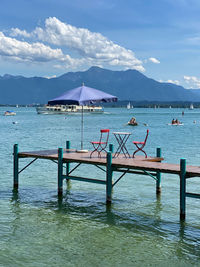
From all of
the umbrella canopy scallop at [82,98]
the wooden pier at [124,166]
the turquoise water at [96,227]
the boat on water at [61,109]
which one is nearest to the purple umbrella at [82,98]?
the umbrella canopy scallop at [82,98]

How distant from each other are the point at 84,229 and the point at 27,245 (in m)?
2.04

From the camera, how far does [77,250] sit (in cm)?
1044

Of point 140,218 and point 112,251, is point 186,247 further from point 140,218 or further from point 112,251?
point 140,218

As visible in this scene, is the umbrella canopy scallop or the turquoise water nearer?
the turquoise water

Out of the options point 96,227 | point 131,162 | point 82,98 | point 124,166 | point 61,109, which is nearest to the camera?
point 96,227

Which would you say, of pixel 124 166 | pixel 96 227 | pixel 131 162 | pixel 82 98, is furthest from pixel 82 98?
pixel 96 227

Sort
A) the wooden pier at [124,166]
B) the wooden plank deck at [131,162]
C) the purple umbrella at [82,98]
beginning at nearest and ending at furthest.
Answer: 1. the wooden pier at [124,166]
2. the wooden plank deck at [131,162]
3. the purple umbrella at [82,98]

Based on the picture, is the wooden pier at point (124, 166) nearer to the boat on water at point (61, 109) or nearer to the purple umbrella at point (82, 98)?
the purple umbrella at point (82, 98)

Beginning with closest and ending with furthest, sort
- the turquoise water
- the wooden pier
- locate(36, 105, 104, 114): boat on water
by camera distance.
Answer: the turquoise water, the wooden pier, locate(36, 105, 104, 114): boat on water

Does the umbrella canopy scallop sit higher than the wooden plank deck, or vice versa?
the umbrella canopy scallop

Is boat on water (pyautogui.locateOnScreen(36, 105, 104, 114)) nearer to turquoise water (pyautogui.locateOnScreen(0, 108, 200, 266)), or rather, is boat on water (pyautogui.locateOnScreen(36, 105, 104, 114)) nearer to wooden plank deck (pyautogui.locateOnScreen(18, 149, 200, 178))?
turquoise water (pyautogui.locateOnScreen(0, 108, 200, 266))

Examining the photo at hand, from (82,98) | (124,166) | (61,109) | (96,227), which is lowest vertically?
(96,227)

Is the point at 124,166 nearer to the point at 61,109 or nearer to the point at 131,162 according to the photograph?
the point at 131,162

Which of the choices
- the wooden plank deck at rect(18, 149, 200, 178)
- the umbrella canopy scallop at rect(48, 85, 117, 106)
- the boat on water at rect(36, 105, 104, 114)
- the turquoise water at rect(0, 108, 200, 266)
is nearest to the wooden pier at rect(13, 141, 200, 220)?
the wooden plank deck at rect(18, 149, 200, 178)
